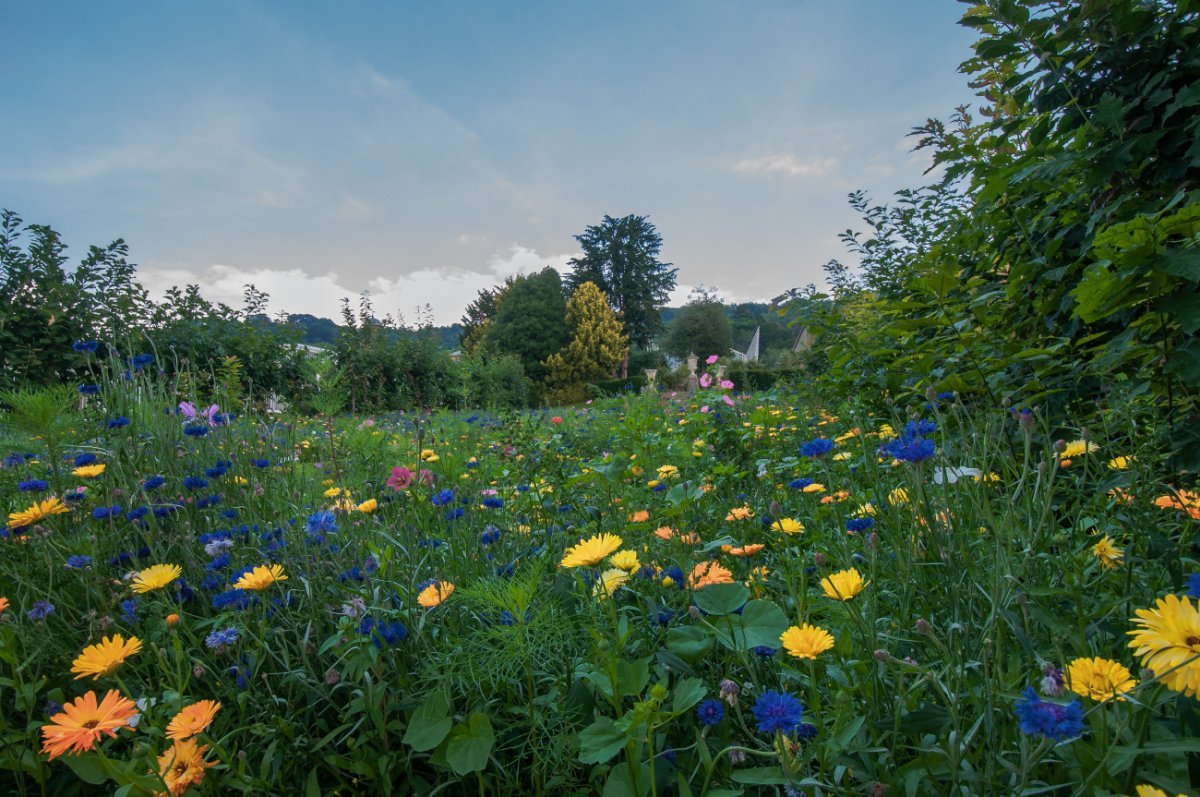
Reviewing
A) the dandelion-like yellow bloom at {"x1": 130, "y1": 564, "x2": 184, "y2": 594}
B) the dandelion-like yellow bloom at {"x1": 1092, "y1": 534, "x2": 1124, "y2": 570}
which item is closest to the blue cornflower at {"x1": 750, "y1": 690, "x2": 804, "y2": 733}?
the dandelion-like yellow bloom at {"x1": 1092, "y1": 534, "x2": 1124, "y2": 570}

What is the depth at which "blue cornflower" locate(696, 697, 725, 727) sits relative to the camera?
2.81 feet

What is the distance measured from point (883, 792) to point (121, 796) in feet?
3.45

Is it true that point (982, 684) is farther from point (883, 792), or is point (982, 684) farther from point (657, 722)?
point (657, 722)

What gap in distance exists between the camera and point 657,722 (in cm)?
75

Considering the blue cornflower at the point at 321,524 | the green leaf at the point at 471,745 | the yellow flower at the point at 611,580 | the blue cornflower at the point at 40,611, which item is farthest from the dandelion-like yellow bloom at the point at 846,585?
the blue cornflower at the point at 40,611

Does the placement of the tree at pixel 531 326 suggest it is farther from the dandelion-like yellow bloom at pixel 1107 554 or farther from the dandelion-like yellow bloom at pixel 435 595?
the dandelion-like yellow bloom at pixel 1107 554

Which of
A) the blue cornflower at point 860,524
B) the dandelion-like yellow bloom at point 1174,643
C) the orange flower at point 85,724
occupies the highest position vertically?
the dandelion-like yellow bloom at point 1174,643

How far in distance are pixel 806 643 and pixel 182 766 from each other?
979 millimetres

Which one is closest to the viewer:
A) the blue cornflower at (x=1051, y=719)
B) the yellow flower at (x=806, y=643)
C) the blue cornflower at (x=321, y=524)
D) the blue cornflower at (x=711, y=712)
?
the blue cornflower at (x=1051, y=719)

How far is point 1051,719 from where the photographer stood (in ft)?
1.63

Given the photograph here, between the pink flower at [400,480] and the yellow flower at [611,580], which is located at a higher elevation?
the pink flower at [400,480]

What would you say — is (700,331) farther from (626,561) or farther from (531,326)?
(626,561)

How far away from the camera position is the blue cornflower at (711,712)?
86 cm

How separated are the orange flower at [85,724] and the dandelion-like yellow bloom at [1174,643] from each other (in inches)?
51.5
